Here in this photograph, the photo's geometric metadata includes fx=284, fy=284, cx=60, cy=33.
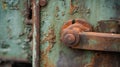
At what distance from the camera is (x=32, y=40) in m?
1.44

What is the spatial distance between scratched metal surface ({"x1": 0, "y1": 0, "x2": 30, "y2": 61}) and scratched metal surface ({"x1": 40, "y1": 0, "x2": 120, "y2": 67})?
0.49 ft

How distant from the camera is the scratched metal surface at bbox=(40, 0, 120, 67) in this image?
1265 millimetres

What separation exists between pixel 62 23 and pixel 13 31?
31 cm

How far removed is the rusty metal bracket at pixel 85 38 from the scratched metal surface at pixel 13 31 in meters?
0.28

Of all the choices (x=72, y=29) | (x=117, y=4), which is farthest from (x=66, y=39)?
(x=117, y=4)

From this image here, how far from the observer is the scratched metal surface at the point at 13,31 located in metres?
1.49

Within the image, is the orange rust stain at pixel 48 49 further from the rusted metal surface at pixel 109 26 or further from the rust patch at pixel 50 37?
the rusted metal surface at pixel 109 26

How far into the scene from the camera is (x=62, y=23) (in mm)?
1342

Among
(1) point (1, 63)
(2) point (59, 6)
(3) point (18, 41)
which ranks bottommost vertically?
(1) point (1, 63)

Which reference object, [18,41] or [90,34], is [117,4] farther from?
[18,41]

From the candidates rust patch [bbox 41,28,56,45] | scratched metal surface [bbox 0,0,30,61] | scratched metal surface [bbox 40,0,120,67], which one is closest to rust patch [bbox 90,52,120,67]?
scratched metal surface [bbox 40,0,120,67]

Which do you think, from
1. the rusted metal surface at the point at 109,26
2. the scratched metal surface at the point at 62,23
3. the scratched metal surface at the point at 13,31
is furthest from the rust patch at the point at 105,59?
the scratched metal surface at the point at 13,31

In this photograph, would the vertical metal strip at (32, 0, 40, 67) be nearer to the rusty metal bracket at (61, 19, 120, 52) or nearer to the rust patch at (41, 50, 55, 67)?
the rust patch at (41, 50, 55, 67)

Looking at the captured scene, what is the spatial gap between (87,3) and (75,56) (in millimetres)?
254
